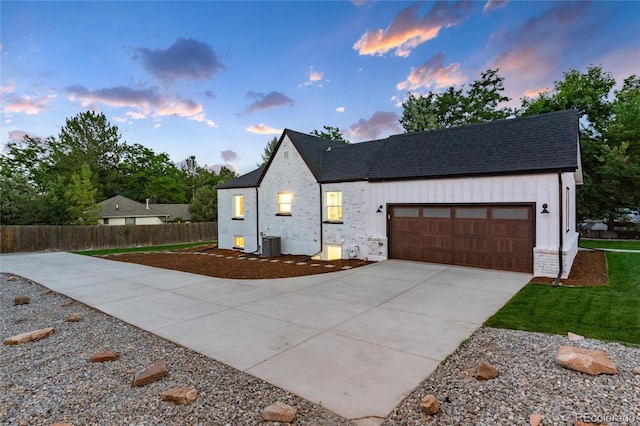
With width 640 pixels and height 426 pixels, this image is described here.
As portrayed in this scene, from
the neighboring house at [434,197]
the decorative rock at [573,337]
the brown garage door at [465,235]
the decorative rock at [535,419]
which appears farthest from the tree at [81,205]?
the decorative rock at [573,337]

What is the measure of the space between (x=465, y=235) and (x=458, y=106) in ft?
77.4

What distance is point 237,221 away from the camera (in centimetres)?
1858

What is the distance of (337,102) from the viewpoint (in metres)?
20.5

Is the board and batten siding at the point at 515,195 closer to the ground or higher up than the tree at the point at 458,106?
closer to the ground

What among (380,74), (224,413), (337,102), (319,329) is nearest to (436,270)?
(319,329)

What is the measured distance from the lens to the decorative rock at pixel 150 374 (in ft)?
12.4

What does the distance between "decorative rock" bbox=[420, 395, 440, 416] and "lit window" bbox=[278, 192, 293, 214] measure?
13281 millimetres

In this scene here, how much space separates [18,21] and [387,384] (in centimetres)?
1856

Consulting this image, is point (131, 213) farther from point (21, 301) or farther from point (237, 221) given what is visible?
point (21, 301)

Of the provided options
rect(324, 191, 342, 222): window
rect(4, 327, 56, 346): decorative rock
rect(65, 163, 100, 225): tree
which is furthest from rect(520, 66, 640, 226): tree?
rect(65, 163, 100, 225): tree

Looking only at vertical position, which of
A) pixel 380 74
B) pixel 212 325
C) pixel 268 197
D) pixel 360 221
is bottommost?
pixel 212 325

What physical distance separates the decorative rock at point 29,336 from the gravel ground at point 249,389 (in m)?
0.13

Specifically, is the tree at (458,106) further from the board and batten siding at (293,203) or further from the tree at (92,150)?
the tree at (92,150)

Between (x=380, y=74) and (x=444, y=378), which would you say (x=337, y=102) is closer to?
(x=380, y=74)
